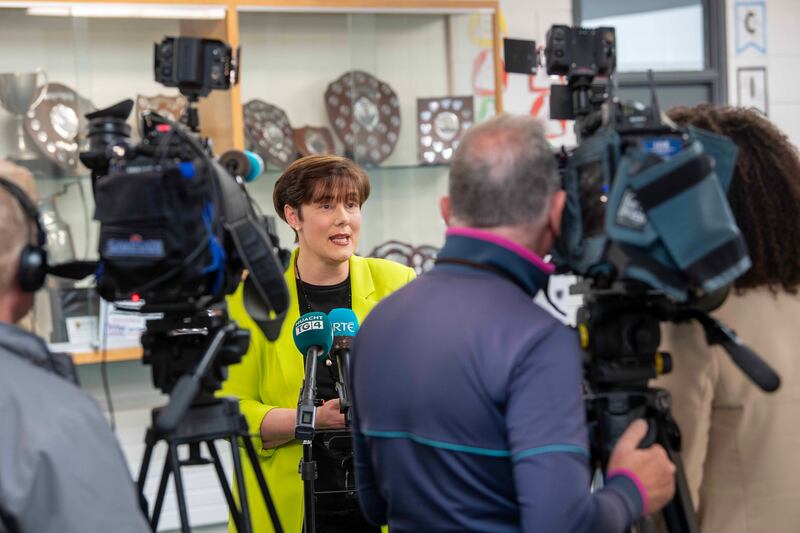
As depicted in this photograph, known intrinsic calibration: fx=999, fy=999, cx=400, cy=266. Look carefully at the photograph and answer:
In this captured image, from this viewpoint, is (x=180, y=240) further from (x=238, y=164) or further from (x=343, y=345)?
(x=343, y=345)

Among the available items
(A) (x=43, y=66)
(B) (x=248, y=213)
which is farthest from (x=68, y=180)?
(B) (x=248, y=213)

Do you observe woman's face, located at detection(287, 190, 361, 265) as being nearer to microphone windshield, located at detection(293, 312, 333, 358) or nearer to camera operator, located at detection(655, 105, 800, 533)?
microphone windshield, located at detection(293, 312, 333, 358)

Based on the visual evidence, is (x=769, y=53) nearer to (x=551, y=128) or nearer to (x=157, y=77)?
(x=551, y=128)

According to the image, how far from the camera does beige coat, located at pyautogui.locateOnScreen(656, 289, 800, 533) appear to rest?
1.60m

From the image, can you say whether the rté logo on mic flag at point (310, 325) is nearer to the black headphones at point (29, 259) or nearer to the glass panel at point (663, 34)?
the black headphones at point (29, 259)

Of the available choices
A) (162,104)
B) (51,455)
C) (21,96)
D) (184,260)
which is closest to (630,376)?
(184,260)

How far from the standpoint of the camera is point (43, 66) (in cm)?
358

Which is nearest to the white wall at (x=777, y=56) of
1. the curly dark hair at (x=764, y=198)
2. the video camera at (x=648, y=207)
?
the curly dark hair at (x=764, y=198)

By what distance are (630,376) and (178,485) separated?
670 millimetres

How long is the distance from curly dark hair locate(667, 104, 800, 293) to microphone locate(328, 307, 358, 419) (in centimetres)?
74

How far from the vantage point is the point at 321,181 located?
95.0 inches

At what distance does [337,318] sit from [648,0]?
358cm

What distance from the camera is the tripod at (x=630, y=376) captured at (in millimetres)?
1460

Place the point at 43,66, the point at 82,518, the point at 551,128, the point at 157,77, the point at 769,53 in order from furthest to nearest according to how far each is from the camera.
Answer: the point at 769,53
the point at 551,128
the point at 43,66
the point at 157,77
the point at 82,518
